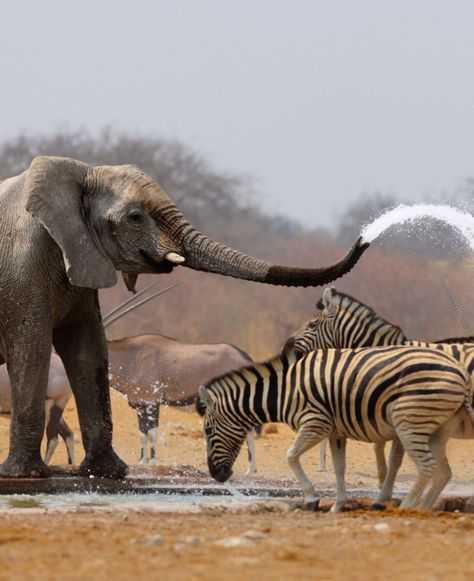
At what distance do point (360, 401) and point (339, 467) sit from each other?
46cm

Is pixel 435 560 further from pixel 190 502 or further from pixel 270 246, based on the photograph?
pixel 270 246

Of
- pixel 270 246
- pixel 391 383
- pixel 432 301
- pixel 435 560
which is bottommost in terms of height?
pixel 435 560

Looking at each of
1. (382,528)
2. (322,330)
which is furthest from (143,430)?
(382,528)

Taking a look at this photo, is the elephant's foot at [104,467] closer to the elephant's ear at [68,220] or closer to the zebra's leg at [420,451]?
the elephant's ear at [68,220]

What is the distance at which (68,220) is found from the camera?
9.30 metres

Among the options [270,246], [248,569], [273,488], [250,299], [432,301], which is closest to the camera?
[248,569]

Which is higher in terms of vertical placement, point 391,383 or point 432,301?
point 432,301

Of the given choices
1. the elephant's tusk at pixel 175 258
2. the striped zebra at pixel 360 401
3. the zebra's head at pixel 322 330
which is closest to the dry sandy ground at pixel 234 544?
the striped zebra at pixel 360 401

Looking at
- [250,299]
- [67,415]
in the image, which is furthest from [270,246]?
[67,415]

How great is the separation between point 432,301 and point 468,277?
2.90 feet

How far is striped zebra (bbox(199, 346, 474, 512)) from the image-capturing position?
25.1 ft

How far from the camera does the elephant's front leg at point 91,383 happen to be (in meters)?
9.84

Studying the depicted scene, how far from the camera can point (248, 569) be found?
495cm

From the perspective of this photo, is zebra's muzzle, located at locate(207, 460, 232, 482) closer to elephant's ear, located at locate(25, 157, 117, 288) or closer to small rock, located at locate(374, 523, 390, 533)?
elephant's ear, located at locate(25, 157, 117, 288)
